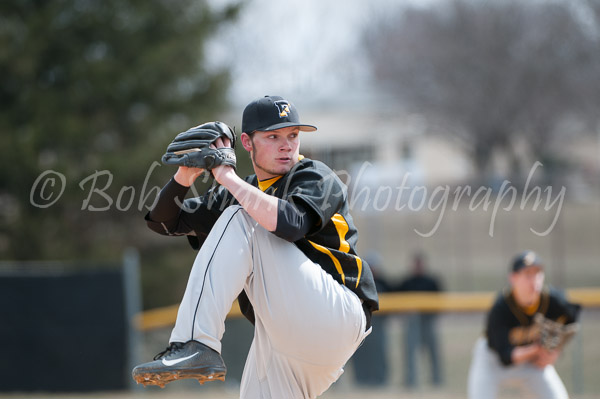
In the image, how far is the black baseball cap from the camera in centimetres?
352

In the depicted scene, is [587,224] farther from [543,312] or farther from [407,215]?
[543,312]

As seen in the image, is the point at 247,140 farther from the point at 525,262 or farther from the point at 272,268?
the point at 525,262

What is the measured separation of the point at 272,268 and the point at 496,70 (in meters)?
23.8

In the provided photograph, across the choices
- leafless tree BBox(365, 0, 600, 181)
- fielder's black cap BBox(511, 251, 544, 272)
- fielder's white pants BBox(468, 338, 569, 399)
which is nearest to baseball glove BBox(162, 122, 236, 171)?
fielder's black cap BBox(511, 251, 544, 272)

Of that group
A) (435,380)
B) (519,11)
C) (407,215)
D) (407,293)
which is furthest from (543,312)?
(519,11)

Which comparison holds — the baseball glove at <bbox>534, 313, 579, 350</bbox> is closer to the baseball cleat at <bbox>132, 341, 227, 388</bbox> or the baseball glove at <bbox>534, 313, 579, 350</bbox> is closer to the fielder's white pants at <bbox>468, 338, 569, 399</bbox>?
the fielder's white pants at <bbox>468, 338, 569, 399</bbox>

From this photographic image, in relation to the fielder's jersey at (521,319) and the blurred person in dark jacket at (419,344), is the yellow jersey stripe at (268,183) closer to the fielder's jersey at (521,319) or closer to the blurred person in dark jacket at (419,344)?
the fielder's jersey at (521,319)

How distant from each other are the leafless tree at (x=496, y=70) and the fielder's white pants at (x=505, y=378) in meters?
18.4

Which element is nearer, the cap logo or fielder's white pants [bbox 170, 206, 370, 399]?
fielder's white pants [bbox 170, 206, 370, 399]

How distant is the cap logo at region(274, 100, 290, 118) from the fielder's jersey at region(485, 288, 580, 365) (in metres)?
3.32

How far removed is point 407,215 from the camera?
22922mm

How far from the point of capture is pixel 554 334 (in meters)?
6.04

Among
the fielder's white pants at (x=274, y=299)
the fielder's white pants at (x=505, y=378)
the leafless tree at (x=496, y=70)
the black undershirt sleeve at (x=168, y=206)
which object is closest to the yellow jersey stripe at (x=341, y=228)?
the fielder's white pants at (x=274, y=299)

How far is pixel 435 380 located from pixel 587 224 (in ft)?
47.9
